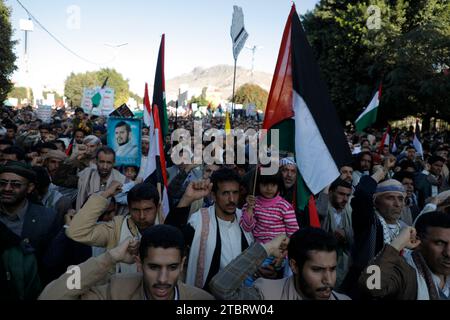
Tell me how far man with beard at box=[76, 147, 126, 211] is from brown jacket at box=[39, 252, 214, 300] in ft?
8.07

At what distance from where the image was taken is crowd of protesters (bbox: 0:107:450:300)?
2.19m

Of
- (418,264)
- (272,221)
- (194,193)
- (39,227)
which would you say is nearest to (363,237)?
(272,221)

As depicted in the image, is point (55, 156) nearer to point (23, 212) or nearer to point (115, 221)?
point (23, 212)

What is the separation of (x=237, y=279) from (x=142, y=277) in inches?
20.1

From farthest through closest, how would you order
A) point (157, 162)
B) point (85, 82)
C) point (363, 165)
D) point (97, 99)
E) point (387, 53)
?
point (85, 82)
point (387, 53)
point (97, 99)
point (363, 165)
point (157, 162)

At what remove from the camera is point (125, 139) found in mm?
5562

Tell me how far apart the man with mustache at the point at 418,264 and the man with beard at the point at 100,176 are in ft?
9.90

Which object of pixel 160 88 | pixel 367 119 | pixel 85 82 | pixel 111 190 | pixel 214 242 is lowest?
pixel 214 242

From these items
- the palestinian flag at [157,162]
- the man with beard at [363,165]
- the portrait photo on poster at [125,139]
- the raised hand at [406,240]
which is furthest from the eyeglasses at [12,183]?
the man with beard at [363,165]

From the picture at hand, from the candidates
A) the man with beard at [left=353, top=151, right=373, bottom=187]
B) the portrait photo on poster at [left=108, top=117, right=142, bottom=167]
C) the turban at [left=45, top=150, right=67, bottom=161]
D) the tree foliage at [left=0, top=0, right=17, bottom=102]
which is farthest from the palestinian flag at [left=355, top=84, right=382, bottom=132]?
the tree foliage at [left=0, top=0, right=17, bottom=102]

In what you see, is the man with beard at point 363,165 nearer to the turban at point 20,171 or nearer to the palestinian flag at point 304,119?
the palestinian flag at point 304,119

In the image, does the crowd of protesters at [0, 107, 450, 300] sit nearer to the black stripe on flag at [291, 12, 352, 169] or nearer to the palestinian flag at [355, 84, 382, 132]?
the black stripe on flag at [291, 12, 352, 169]

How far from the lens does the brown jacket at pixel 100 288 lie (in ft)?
6.75
